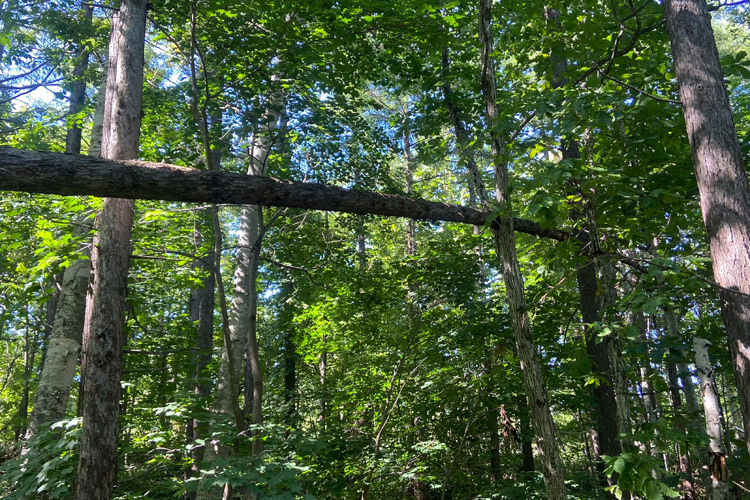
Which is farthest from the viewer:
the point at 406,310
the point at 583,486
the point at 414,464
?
the point at 583,486

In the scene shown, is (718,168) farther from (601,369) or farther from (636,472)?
(601,369)

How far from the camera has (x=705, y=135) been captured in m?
3.64

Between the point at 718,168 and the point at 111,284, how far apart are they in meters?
5.29

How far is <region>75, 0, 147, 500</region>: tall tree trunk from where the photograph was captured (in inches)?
150

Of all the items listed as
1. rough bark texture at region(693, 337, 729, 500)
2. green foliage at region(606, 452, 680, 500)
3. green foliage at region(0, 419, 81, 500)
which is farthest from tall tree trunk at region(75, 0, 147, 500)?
rough bark texture at region(693, 337, 729, 500)

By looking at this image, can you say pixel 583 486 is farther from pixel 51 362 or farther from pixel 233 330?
pixel 51 362

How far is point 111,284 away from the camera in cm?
411

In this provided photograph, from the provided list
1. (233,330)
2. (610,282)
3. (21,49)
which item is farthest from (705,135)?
(21,49)

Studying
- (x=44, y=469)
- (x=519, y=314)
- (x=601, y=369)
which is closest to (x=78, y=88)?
(x=44, y=469)

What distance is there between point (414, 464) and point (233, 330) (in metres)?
3.55

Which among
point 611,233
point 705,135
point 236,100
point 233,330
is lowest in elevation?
point 233,330

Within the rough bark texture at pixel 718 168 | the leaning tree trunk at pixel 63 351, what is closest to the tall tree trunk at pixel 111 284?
the leaning tree trunk at pixel 63 351

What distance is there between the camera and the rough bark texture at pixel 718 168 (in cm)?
330

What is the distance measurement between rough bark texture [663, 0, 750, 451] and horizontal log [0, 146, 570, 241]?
173 cm
